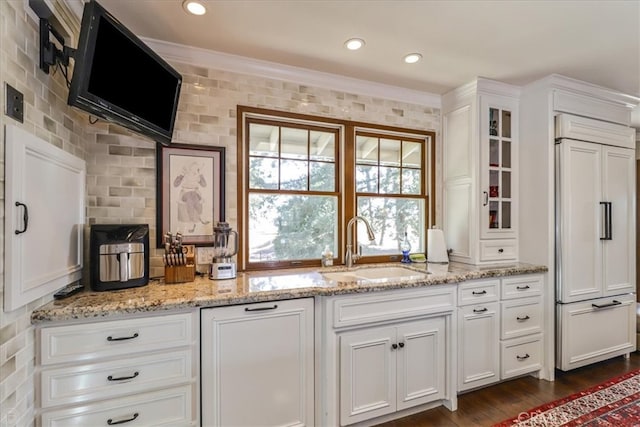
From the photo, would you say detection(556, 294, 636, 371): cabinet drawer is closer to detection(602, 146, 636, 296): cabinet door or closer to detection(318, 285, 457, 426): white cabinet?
detection(602, 146, 636, 296): cabinet door

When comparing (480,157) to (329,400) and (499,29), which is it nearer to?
(499,29)

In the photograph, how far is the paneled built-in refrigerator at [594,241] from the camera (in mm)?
2762

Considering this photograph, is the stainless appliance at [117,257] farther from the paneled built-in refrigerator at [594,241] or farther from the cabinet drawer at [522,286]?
the paneled built-in refrigerator at [594,241]

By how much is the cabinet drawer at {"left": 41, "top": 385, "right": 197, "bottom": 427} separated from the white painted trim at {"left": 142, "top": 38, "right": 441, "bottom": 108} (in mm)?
2073

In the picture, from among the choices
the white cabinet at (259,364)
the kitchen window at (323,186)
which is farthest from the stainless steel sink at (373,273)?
the white cabinet at (259,364)

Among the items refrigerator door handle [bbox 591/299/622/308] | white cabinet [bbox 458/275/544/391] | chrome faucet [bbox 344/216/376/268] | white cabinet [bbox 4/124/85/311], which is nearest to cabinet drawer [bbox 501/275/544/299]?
white cabinet [bbox 458/275/544/391]

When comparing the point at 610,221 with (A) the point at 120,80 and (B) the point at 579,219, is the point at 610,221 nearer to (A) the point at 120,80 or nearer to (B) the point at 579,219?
(B) the point at 579,219

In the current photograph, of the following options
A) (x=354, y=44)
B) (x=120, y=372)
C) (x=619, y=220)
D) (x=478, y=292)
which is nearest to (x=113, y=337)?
(x=120, y=372)

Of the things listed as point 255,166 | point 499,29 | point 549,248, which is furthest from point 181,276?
point 549,248

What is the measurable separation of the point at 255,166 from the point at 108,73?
121cm

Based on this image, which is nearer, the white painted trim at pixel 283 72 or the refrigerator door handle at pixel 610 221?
the white painted trim at pixel 283 72

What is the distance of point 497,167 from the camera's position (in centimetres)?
293

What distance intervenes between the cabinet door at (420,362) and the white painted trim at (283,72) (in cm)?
195

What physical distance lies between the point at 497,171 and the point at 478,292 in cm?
116
